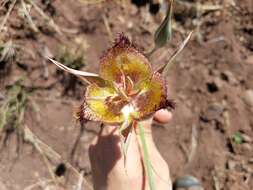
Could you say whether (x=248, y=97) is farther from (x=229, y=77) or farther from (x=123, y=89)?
(x=123, y=89)

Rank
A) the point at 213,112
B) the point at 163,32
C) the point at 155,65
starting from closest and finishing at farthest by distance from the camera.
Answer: the point at 163,32, the point at 155,65, the point at 213,112

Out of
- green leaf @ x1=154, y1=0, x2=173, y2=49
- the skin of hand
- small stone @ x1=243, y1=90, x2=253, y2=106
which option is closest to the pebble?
small stone @ x1=243, y1=90, x2=253, y2=106

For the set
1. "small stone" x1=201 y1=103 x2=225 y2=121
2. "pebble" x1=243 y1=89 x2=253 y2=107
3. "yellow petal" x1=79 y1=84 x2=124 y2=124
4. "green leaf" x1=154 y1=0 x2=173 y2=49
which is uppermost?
"green leaf" x1=154 y1=0 x2=173 y2=49

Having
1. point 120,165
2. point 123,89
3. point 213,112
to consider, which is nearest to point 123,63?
point 123,89

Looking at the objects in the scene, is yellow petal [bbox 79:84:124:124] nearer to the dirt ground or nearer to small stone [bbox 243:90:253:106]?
the dirt ground

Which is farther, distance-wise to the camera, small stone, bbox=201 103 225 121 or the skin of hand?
small stone, bbox=201 103 225 121

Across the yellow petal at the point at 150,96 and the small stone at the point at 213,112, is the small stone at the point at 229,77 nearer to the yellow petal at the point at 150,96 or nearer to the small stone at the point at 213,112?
the small stone at the point at 213,112

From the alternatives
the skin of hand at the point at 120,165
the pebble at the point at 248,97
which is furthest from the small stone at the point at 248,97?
the skin of hand at the point at 120,165
